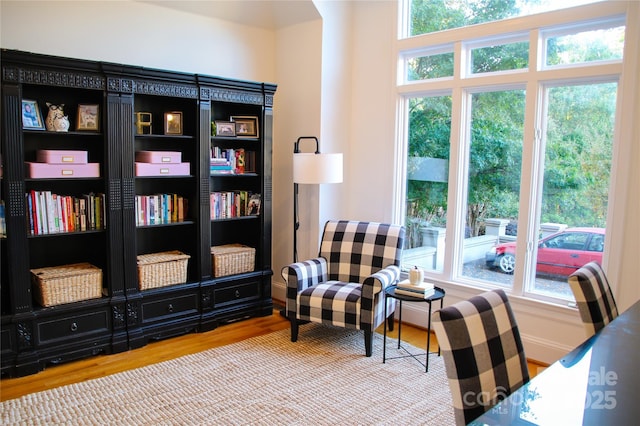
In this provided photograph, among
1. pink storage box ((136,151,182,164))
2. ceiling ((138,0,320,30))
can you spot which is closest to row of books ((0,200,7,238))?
pink storage box ((136,151,182,164))

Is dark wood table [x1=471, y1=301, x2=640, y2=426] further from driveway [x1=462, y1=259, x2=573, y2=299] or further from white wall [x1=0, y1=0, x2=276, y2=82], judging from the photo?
white wall [x1=0, y1=0, x2=276, y2=82]

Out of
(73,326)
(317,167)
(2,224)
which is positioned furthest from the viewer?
(317,167)

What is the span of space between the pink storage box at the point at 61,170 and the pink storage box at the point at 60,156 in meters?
0.03

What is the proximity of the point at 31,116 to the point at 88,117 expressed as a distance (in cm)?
38

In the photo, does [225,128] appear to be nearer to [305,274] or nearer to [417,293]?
[305,274]

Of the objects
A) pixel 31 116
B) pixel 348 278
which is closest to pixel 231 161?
pixel 348 278

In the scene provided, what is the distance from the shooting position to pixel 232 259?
14.4ft

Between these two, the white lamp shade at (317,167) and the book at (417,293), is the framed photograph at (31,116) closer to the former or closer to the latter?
the white lamp shade at (317,167)

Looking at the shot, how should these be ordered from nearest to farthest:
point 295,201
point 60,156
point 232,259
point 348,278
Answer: point 60,156
point 348,278
point 232,259
point 295,201

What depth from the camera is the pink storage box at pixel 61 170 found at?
10.9 feet

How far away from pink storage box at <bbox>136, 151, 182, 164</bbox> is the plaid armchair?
1.30m

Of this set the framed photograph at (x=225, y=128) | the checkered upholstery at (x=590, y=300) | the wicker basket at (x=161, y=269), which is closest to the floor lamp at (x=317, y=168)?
the framed photograph at (x=225, y=128)

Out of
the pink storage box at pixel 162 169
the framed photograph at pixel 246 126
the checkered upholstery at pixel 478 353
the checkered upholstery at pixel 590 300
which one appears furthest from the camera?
the framed photograph at pixel 246 126

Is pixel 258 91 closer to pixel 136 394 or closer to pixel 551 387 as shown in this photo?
pixel 136 394
